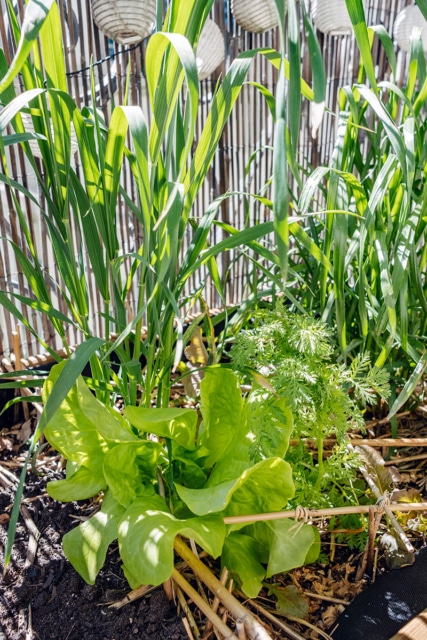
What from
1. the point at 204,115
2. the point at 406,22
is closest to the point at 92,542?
the point at 204,115

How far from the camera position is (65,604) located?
31.4 inches

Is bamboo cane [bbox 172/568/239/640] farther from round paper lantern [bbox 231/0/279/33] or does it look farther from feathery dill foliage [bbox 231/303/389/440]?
round paper lantern [bbox 231/0/279/33]

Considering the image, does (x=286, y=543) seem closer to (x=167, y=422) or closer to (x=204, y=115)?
(x=167, y=422)

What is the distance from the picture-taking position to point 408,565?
842mm

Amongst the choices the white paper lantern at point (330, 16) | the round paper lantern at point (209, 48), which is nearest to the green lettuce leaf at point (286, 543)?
the round paper lantern at point (209, 48)

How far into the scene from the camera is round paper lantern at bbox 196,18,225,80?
54.9 inches

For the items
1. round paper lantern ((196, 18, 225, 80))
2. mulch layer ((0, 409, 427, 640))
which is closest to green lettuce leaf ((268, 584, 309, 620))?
mulch layer ((0, 409, 427, 640))

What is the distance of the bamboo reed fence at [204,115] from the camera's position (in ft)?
4.41

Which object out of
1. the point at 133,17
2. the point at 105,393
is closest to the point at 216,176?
the point at 133,17

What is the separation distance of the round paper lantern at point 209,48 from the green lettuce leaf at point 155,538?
118cm

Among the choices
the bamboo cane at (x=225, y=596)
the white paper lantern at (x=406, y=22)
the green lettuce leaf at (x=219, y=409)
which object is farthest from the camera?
the white paper lantern at (x=406, y=22)

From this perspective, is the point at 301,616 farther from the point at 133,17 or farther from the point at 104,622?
the point at 133,17

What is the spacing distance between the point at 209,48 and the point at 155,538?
1.30 meters

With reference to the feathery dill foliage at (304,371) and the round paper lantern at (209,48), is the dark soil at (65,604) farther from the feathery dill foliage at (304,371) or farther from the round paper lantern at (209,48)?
the round paper lantern at (209,48)
